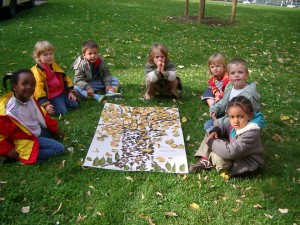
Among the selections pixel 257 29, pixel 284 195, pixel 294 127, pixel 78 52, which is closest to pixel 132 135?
pixel 284 195

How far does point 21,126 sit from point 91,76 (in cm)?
232

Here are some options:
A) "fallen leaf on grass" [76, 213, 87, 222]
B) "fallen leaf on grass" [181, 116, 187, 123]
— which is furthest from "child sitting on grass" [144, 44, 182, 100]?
"fallen leaf on grass" [76, 213, 87, 222]

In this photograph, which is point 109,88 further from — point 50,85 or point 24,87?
point 24,87

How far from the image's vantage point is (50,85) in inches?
196

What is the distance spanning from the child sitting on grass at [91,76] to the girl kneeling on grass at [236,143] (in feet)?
7.69

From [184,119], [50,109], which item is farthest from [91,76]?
[184,119]

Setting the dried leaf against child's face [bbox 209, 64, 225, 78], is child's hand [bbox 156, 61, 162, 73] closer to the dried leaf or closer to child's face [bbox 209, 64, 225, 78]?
child's face [bbox 209, 64, 225, 78]

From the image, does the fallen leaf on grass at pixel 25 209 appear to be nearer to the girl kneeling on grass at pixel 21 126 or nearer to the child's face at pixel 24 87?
the girl kneeling on grass at pixel 21 126

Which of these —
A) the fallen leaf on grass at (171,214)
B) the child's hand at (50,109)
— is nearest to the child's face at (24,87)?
the child's hand at (50,109)

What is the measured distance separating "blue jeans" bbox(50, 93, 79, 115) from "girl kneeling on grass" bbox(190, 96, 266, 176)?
7.36 ft

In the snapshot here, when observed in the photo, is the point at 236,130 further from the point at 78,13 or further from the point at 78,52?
the point at 78,13

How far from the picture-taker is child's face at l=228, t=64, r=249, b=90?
4148 mm

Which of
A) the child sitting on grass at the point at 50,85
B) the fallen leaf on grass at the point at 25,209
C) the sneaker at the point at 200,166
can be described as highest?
the child sitting on grass at the point at 50,85

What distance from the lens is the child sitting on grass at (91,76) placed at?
550cm
